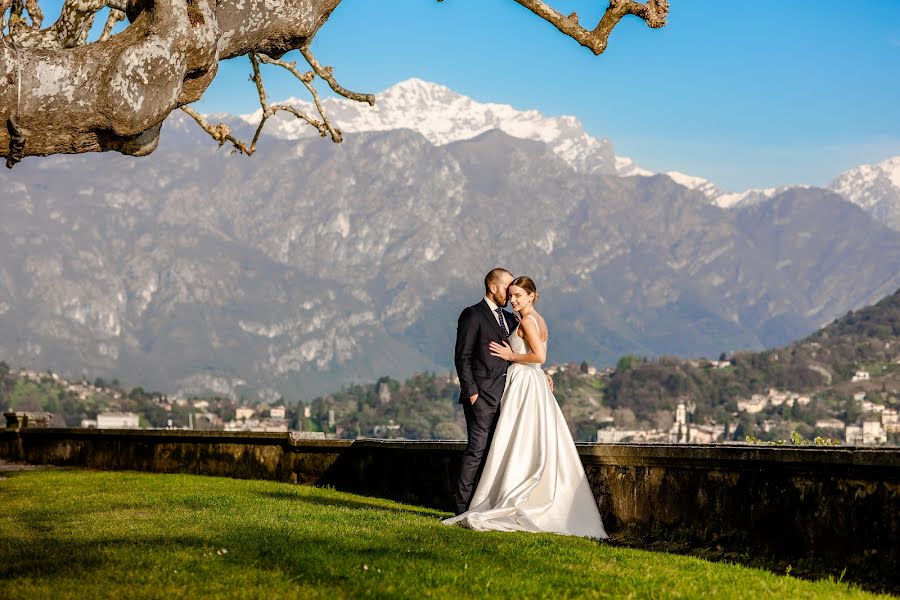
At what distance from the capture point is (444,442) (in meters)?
16.1

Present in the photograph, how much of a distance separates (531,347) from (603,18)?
328cm

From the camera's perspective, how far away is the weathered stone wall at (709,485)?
31.5 feet

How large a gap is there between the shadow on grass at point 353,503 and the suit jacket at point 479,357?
1.58 meters

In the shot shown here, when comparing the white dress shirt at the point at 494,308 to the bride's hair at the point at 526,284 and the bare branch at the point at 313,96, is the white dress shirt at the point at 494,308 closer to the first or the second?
the bride's hair at the point at 526,284

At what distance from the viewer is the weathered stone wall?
9594 mm

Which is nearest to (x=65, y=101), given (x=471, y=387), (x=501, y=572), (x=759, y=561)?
(x=501, y=572)

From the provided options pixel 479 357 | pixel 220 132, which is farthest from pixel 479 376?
pixel 220 132

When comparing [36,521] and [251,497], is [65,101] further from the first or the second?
[251,497]

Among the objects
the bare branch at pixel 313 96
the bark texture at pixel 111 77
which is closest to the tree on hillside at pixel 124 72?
the bark texture at pixel 111 77

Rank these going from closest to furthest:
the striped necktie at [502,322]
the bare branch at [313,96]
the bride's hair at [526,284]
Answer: the bride's hair at [526,284], the striped necktie at [502,322], the bare branch at [313,96]

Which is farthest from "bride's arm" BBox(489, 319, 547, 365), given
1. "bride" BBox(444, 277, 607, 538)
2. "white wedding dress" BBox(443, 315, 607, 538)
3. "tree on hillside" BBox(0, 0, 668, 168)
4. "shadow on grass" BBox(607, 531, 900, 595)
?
"tree on hillside" BBox(0, 0, 668, 168)

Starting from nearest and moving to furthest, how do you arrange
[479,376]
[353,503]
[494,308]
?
[479,376] → [494,308] → [353,503]

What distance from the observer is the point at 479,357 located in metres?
13.0

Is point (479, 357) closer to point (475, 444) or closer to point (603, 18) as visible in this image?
point (475, 444)
